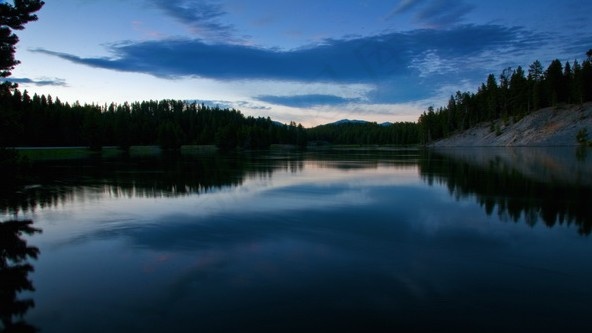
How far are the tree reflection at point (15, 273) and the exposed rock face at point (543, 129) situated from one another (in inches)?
4646

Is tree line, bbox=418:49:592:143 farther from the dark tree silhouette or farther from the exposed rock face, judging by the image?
the dark tree silhouette

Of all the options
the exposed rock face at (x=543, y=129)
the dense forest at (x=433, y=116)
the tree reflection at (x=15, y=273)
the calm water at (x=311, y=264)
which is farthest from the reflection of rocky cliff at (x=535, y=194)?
the dense forest at (x=433, y=116)

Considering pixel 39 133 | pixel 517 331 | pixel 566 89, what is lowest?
pixel 517 331

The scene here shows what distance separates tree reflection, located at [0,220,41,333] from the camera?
8.34 metres

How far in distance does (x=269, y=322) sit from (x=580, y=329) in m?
6.04

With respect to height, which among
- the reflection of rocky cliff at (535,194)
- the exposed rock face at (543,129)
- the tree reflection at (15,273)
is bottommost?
the tree reflection at (15,273)

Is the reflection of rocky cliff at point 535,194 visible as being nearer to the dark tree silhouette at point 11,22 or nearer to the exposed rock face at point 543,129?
the dark tree silhouette at point 11,22

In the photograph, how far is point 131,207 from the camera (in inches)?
874

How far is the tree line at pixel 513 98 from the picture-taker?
122312mm

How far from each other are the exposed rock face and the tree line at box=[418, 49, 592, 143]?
10.2 feet

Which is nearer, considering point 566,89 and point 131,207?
point 131,207

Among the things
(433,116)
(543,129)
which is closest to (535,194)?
(543,129)

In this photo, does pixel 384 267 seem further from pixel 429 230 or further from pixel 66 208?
pixel 66 208

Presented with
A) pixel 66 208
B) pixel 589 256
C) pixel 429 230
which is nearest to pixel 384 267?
pixel 429 230
